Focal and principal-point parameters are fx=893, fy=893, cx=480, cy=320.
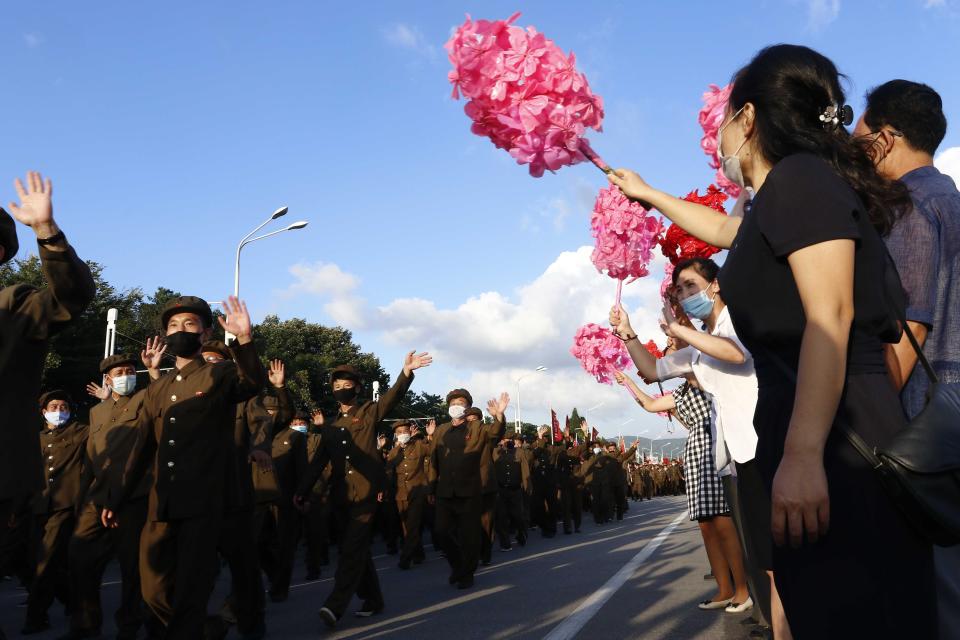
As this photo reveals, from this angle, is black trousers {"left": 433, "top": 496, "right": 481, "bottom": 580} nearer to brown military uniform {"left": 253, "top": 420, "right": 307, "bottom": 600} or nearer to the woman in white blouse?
brown military uniform {"left": 253, "top": 420, "right": 307, "bottom": 600}

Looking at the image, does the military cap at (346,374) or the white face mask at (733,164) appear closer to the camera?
the white face mask at (733,164)

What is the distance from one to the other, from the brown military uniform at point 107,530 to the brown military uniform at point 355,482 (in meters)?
1.61

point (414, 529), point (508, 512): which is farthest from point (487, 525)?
point (508, 512)

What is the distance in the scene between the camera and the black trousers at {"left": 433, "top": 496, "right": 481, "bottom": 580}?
10203 millimetres

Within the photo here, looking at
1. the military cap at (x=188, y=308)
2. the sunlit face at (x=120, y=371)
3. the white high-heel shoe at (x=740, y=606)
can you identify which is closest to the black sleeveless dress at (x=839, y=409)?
the military cap at (x=188, y=308)

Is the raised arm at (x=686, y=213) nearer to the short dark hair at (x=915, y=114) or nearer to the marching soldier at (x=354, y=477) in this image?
the short dark hair at (x=915, y=114)

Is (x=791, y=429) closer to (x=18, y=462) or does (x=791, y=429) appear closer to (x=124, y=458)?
(x=18, y=462)

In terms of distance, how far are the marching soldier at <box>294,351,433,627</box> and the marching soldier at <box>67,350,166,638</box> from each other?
5.25 ft

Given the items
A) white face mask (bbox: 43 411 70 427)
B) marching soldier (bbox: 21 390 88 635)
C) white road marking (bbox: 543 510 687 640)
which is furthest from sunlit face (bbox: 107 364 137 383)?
white road marking (bbox: 543 510 687 640)

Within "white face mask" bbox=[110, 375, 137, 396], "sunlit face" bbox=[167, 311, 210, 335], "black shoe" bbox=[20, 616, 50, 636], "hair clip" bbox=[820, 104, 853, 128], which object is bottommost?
"black shoe" bbox=[20, 616, 50, 636]

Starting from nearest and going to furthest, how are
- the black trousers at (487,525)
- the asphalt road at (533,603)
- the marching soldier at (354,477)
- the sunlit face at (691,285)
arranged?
the sunlit face at (691,285)
the asphalt road at (533,603)
the marching soldier at (354,477)
the black trousers at (487,525)

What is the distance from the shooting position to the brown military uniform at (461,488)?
10.5 metres

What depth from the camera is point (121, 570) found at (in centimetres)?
733

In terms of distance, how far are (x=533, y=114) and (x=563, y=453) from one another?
835 inches
